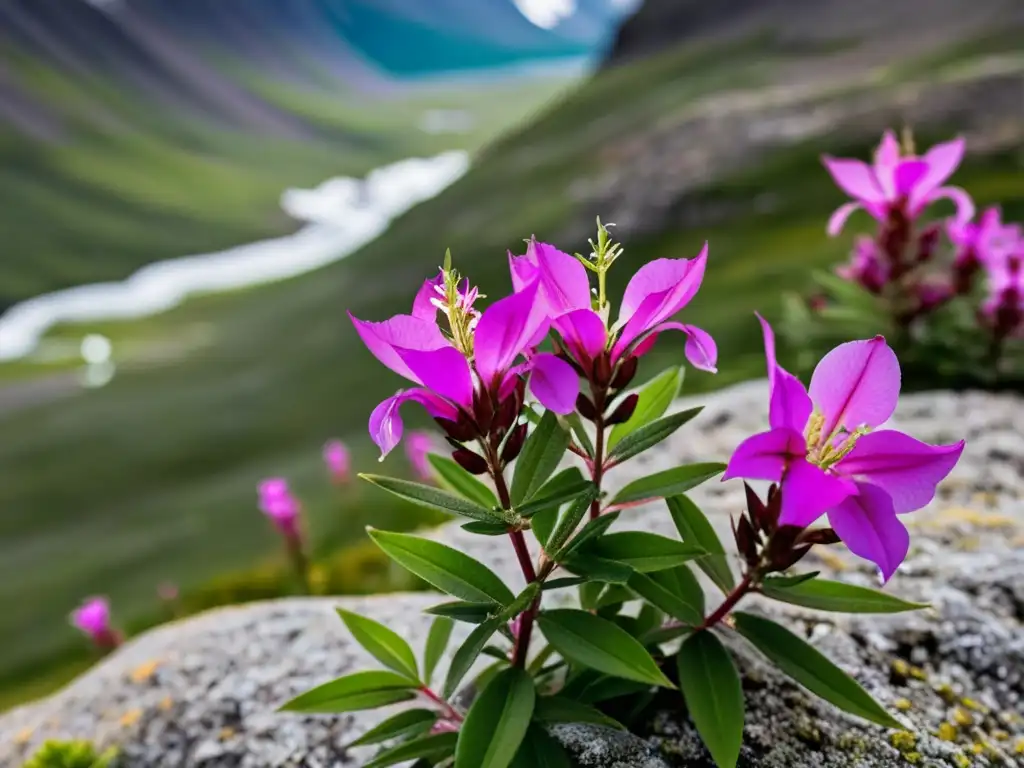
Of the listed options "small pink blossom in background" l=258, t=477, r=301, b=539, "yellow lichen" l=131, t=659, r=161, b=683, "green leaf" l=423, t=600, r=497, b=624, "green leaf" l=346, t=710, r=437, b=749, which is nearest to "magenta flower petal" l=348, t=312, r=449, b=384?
"green leaf" l=423, t=600, r=497, b=624

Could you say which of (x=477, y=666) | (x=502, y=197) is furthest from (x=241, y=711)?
(x=502, y=197)

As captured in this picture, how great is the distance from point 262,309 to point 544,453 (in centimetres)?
4345

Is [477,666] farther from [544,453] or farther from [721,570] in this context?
[544,453]

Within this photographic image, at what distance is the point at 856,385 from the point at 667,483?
514mm

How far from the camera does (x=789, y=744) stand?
2268 millimetres

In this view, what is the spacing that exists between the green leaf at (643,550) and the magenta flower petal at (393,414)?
20.6 inches

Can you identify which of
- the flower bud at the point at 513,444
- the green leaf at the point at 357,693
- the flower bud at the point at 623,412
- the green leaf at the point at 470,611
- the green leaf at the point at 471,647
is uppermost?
the flower bud at the point at 513,444

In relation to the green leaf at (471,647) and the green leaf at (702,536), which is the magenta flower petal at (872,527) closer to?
the green leaf at (702,536)

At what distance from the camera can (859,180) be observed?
4043 millimetres

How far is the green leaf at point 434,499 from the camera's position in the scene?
71.4 inches

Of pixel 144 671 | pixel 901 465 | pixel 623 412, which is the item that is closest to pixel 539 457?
pixel 623 412

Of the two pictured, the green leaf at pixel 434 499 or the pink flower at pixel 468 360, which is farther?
the green leaf at pixel 434 499

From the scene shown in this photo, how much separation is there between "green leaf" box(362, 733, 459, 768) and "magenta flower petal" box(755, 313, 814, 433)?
1.18m

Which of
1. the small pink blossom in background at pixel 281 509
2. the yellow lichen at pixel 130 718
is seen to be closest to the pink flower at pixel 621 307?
the yellow lichen at pixel 130 718
